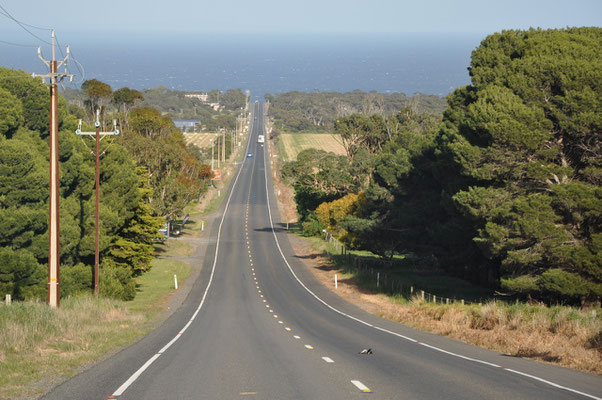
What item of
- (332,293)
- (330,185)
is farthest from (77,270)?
(330,185)

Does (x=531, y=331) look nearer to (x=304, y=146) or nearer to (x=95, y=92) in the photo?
(x=95, y=92)

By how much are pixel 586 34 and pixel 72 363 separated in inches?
1406

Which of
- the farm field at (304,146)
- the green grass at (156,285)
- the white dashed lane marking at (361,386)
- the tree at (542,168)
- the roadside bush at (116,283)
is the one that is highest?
the farm field at (304,146)

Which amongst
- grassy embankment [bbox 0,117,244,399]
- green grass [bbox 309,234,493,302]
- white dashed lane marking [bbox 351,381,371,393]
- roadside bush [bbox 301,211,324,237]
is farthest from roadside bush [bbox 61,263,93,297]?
roadside bush [bbox 301,211,324,237]

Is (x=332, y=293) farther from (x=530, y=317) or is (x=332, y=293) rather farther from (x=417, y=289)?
(x=530, y=317)

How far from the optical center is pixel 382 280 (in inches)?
2114

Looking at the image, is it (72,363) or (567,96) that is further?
(567,96)

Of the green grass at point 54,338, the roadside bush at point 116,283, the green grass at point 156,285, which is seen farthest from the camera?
the green grass at point 156,285

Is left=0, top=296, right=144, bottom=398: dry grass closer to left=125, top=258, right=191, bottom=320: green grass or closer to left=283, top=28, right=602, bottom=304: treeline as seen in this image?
left=125, top=258, right=191, bottom=320: green grass

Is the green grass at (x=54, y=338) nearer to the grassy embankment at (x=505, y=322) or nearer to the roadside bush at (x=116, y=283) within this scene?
the grassy embankment at (x=505, y=322)

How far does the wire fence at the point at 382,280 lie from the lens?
4363 centimetres

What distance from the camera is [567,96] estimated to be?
34.1m

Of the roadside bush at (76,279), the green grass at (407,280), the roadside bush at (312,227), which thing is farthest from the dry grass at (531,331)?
the roadside bush at (312,227)

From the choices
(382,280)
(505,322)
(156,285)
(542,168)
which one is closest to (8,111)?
(156,285)
